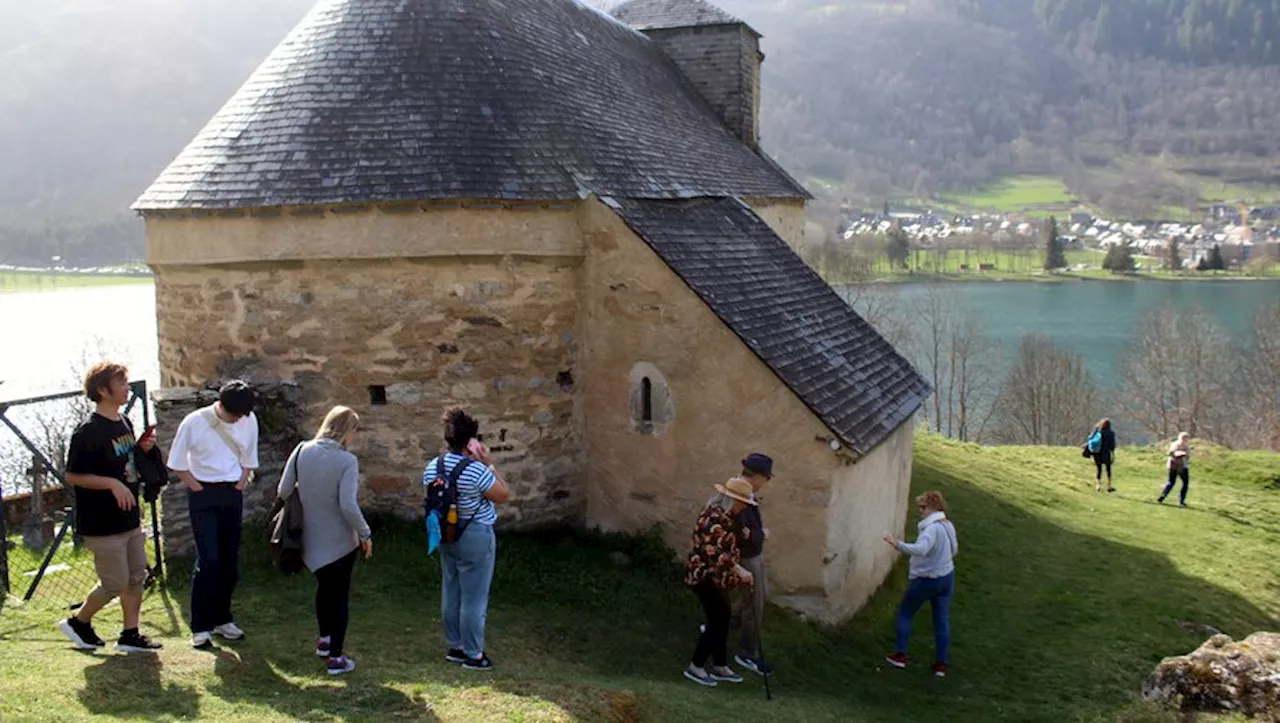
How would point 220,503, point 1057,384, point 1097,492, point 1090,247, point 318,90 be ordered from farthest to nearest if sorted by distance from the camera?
point 1090,247, point 1057,384, point 1097,492, point 318,90, point 220,503

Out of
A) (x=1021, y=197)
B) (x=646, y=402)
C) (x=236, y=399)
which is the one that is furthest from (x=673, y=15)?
(x=1021, y=197)

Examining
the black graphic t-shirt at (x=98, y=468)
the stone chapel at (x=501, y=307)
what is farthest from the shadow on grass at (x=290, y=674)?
the stone chapel at (x=501, y=307)

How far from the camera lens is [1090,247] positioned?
9544 centimetres

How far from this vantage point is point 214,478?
6.29 meters

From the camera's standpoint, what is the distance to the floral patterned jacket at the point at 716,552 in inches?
271

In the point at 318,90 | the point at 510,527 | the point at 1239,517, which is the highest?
the point at 318,90

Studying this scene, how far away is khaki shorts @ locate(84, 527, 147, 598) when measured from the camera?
5.83 m

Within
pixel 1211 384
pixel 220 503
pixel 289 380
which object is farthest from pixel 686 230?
pixel 1211 384

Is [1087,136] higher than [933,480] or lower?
higher

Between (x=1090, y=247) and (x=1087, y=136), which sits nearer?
(x=1090, y=247)

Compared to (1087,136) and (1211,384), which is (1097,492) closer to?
(1211,384)

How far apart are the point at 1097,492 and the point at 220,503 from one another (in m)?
17.0

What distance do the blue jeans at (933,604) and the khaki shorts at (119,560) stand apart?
245 inches

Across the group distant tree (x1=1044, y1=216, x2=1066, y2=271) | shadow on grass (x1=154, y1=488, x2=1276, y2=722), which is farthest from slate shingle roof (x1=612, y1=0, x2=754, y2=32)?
distant tree (x1=1044, y1=216, x2=1066, y2=271)
